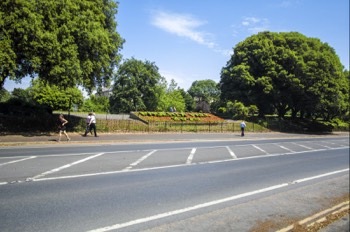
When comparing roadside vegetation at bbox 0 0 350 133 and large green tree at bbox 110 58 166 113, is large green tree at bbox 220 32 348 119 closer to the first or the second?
roadside vegetation at bbox 0 0 350 133

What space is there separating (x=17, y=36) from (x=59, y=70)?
284cm

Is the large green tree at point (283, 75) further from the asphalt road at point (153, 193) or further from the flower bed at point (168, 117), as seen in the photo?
the asphalt road at point (153, 193)

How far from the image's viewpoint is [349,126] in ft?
207

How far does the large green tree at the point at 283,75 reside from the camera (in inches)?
1705

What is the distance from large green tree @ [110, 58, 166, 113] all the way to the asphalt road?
44.1 m

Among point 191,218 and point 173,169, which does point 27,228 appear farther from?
point 173,169

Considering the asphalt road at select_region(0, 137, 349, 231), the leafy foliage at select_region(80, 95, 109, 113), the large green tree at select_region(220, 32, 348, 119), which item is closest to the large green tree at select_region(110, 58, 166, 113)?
the leafy foliage at select_region(80, 95, 109, 113)

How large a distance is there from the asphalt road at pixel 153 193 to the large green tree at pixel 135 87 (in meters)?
44.1

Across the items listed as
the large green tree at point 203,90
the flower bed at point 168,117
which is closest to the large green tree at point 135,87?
the flower bed at point 168,117

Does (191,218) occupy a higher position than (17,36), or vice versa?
(17,36)

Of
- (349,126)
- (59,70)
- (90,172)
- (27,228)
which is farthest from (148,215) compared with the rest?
(349,126)

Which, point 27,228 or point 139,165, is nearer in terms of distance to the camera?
point 27,228

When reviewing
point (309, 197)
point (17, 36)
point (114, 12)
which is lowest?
point (309, 197)

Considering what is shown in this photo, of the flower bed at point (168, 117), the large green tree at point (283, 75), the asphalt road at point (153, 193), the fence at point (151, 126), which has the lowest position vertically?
the asphalt road at point (153, 193)
